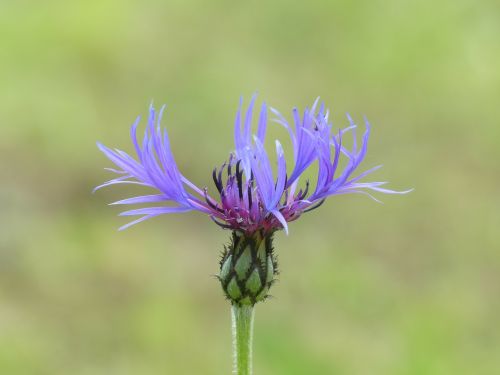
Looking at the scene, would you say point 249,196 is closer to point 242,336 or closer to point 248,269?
point 248,269

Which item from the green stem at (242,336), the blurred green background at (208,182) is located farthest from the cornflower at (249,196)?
the blurred green background at (208,182)

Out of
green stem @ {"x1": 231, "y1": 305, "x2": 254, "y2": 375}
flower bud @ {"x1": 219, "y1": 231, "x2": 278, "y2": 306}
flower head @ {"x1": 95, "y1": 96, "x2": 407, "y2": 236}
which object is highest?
flower head @ {"x1": 95, "y1": 96, "x2": 407, "y2": 236}

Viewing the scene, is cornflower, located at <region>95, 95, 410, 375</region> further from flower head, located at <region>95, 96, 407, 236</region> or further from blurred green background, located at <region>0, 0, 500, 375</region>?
blurred green background, located at <region>0, 0, 500, 375</region>

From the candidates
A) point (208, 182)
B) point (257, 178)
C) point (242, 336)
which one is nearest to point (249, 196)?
point (257, 178)

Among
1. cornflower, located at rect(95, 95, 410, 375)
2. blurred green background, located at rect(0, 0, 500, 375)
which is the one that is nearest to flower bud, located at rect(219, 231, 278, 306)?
cornflower, located at rect(95, 95, 410, 375)

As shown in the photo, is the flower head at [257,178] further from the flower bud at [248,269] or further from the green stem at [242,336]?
the green stem at [242,336]

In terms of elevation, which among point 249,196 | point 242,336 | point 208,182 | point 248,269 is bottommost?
point 242,336
